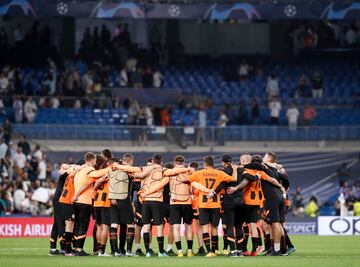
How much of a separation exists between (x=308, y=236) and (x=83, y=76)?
46.7 feet

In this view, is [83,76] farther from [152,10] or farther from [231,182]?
[231,182]

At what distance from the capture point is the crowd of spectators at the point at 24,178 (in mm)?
43469

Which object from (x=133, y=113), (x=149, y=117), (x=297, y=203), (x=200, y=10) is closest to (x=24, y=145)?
(x=133, y=113)

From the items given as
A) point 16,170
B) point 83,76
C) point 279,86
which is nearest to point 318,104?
point 279,86

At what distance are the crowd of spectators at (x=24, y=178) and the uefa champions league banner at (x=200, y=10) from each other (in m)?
6.71

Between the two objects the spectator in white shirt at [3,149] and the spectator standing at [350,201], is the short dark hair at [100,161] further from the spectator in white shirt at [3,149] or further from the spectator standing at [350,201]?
the spectator standing at [350,201]

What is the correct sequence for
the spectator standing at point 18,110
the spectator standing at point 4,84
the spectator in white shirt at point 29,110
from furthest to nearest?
the spectator standing at point 4,84, the spectator in white shirt at point 29,110, the spectator standing at point 18,110

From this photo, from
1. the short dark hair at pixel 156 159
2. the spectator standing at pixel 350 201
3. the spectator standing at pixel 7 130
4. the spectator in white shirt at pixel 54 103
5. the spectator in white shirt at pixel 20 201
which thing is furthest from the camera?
the spectator in white shirt at pixel 54 103

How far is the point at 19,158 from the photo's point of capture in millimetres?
45625

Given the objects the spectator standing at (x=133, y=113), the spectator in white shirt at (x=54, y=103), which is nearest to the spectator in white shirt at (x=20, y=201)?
the spectator in white shirt at (x=54, y=103)

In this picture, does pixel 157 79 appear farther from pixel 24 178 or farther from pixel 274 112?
pixel 24 178

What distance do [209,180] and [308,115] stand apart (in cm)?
2408

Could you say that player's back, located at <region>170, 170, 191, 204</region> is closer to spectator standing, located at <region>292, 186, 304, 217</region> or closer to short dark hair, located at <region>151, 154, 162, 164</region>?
short dark hair, located at <region>151, 154, 162, 164</region>

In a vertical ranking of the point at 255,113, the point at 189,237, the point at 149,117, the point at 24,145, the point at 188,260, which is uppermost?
the point at 255,113
